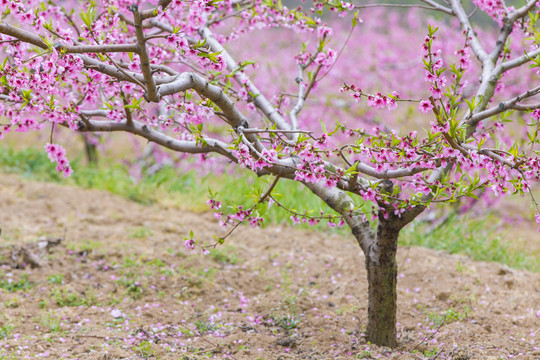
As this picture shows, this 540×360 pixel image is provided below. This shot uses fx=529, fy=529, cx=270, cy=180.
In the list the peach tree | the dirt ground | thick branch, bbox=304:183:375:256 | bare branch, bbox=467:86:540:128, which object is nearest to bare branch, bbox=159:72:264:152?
the peach tree

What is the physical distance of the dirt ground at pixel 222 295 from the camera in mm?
3590

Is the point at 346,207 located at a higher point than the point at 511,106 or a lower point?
lower

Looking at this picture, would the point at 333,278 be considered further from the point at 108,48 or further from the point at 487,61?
the point at 108,48

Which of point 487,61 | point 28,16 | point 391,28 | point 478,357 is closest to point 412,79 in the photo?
point 391,28

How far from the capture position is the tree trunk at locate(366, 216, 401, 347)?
3330 mm

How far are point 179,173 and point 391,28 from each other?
11.1 meters

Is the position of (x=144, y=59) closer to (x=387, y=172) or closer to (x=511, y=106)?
(x=387, y=172)

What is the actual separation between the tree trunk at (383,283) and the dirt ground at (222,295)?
121 millimetres

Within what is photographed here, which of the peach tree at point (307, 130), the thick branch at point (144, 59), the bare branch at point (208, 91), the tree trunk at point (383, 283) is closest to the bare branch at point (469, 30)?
the peach tree at point (307, 130)

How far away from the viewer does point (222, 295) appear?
470 centimetres

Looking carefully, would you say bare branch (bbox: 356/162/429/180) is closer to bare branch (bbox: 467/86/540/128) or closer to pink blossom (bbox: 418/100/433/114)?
pink blossom (bbox: 418/100/433/114)

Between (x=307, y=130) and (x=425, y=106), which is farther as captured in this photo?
(x=307, y=130)

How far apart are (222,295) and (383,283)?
175 centimetres

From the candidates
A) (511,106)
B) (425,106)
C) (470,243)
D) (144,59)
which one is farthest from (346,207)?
(470,243)
